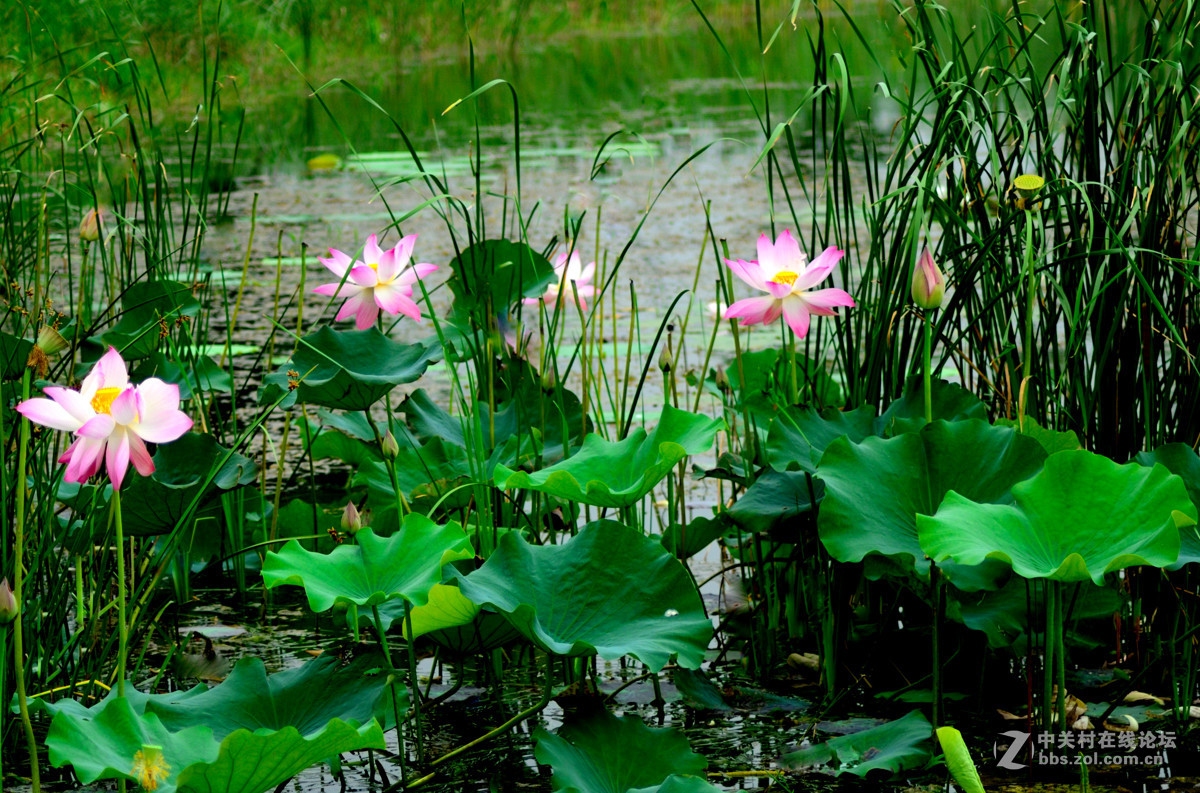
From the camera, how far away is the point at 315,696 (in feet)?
3.35

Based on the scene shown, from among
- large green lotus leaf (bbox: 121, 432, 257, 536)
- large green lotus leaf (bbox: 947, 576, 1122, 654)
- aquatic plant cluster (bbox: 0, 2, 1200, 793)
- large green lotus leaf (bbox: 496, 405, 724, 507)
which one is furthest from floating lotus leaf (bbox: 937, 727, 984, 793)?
large green lotus leaf (bbox: 121, 432, 257, 536)

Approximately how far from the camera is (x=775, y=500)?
125 centimetres

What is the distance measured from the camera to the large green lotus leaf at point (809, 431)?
3.96ft

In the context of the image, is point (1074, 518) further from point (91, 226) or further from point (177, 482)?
point (91, 226)

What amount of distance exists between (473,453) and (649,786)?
58 centimetres

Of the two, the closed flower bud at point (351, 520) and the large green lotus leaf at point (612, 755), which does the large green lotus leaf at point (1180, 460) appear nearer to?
the large green lotus leaf at point (612, 755)

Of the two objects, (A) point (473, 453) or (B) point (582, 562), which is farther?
(A) point (473, 453)

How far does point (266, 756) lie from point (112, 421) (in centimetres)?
27

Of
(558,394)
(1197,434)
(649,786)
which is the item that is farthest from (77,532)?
(1197,434)

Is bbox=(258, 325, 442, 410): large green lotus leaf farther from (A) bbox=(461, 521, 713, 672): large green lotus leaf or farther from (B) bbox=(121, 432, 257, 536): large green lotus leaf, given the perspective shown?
(A) bbox=(461, 521, 713, 672): large green lotus leaf

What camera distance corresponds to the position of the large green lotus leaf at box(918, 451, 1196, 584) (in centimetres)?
96

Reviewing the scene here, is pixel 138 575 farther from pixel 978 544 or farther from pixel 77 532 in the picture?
pixel 978 544

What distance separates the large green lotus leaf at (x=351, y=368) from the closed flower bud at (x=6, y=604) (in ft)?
1.58

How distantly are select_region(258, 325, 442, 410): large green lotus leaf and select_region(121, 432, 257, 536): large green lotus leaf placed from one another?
90mm
